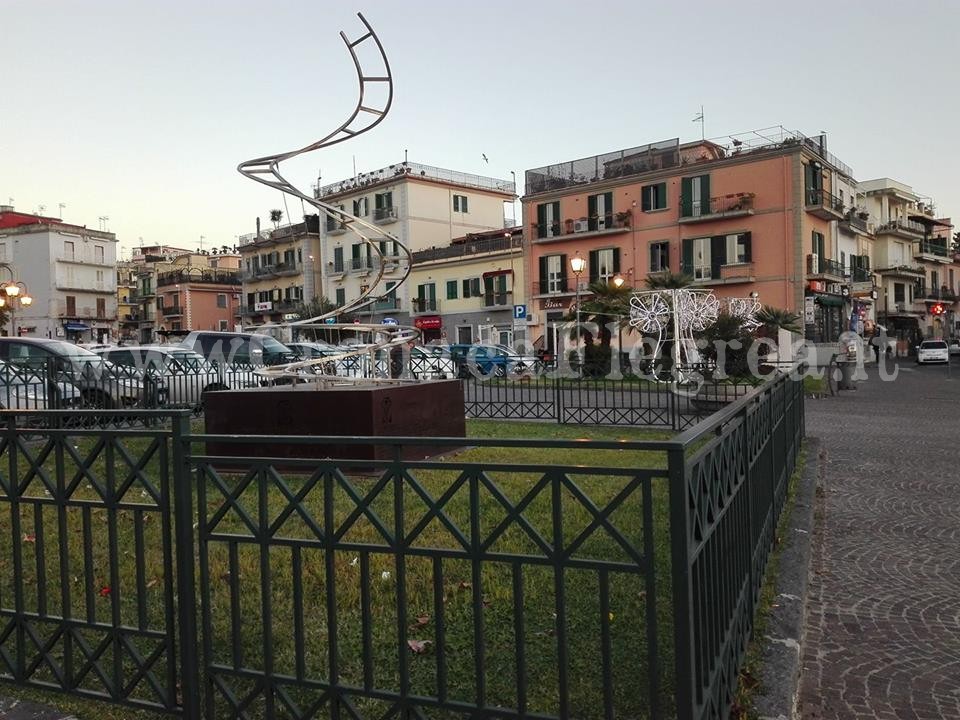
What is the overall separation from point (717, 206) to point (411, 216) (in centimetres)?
2002

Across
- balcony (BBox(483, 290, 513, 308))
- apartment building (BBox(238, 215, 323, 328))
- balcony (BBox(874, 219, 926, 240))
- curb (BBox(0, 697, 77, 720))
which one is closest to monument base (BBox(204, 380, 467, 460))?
curb (BBox(0, 697, 77, 720))

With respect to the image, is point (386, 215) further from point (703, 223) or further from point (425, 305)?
point (703, 223)

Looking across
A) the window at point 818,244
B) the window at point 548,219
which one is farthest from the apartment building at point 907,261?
the window at point 548,219

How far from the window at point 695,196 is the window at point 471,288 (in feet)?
43.3

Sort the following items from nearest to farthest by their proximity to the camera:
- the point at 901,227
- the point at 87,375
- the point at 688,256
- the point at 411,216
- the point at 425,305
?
the point at 87,375
the point at 688,256
the point at 425,305
the point at 411,216
the point at 901,227

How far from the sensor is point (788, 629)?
4078 mm

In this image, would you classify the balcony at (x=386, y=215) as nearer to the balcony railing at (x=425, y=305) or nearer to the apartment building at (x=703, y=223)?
the balcony railing at (x=425, y=305)

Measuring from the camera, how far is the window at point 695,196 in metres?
37.2

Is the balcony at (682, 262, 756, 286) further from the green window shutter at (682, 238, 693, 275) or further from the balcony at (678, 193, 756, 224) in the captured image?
the balcony at (678, 193, 756, 224)

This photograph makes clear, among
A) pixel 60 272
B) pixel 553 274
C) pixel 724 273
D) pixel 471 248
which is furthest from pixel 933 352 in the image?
pixel 60 272

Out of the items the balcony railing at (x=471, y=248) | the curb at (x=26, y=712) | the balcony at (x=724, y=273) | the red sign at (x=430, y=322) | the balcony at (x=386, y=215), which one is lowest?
the curb at (x=26, y=712)

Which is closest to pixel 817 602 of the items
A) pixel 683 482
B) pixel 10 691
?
pixel 683 482

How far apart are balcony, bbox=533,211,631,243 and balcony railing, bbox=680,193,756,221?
10.6 feet

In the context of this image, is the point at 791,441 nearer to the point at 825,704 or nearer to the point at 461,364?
the point at 825,704
